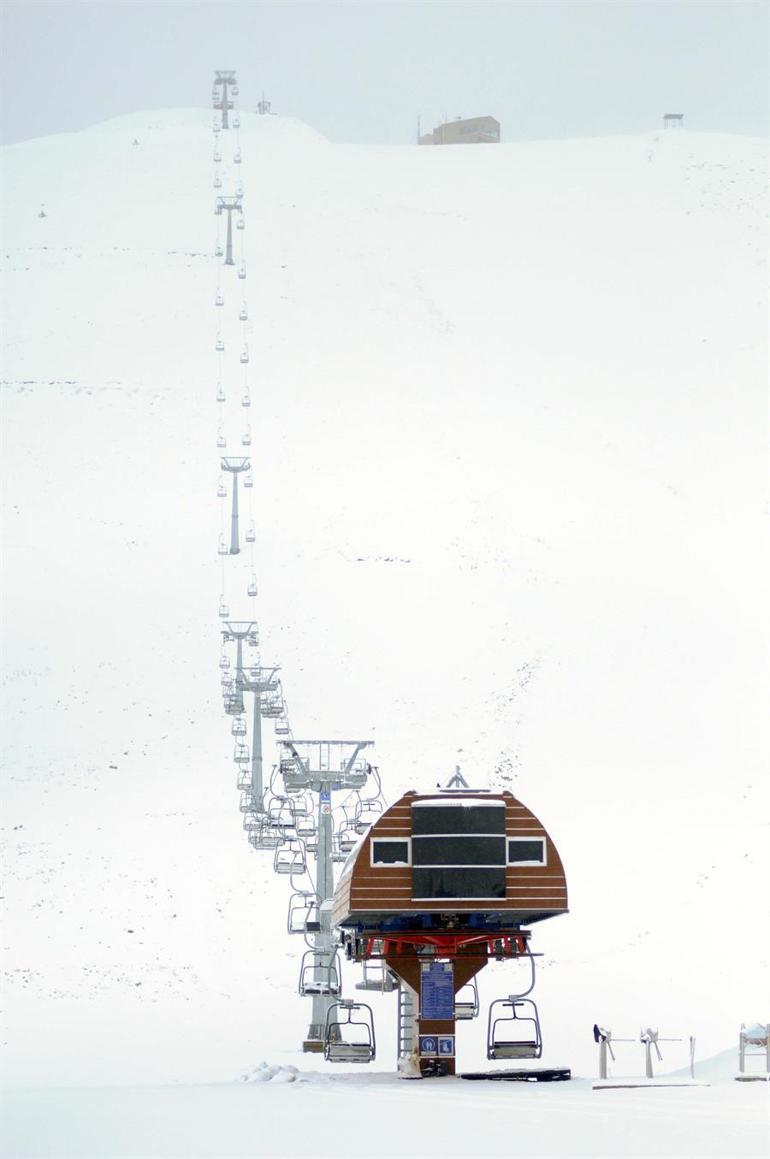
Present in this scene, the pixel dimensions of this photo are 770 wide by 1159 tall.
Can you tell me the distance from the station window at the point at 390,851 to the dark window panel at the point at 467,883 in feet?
1.49

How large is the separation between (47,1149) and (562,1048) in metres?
20.0

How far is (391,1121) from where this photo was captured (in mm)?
18078

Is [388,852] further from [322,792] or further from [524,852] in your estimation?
[322,792]

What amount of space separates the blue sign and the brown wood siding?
173cm

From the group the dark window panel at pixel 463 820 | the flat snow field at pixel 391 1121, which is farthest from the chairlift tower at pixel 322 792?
the flat snow field at pixel 391 1121

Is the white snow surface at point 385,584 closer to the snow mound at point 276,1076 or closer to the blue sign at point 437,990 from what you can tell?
the snow mound at point 276,1076

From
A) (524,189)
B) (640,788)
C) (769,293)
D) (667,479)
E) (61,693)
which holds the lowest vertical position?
(640,788)

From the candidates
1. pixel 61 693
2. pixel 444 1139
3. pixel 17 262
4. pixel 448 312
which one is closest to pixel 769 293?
pixel 448 312

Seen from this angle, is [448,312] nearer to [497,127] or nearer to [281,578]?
[281,578]

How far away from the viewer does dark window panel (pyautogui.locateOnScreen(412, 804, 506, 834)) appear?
24406mm

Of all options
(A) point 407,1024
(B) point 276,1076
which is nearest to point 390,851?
(B) point 276,1076

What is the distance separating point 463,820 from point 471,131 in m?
129

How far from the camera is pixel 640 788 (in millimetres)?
53344

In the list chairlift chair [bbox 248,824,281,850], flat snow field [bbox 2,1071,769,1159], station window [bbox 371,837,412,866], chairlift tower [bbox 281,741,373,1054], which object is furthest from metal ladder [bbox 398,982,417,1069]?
chairlift chair [bbox 248,824,281,850]
